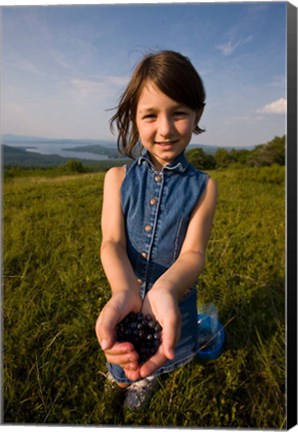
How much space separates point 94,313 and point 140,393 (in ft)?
0.99

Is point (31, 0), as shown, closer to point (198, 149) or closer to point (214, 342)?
point (198, 149)

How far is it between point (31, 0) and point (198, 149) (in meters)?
0.64

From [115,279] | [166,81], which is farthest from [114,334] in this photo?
[166,81]

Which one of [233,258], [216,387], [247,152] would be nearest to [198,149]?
[247,152]

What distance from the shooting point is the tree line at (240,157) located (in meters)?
1.23

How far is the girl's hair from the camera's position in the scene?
0.94 meters

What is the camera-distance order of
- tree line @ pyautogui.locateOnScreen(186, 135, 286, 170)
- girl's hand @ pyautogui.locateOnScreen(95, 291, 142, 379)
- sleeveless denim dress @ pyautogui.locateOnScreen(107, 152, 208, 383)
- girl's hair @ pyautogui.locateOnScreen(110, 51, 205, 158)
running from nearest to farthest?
1. girl's hand @ pyautogui.locateOnScreen(95, 291, 142, 379)
2. girl's hair @ pyautogui.locateOnScreen(110, 51, 205, 158)
3. sleeveless denim dress @ pyautogui.locateOnScreen(107, 152, 208, 383)
4. tree line @ pyautogui.locateOnScreen(186, 135, 286, 170)

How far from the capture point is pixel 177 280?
37.3 inches

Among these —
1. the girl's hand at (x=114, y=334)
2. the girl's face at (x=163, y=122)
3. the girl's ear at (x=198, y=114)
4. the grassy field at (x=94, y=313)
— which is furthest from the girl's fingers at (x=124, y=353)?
the girl's ear at (x=198, y=114)

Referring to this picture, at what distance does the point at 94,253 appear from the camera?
1.54 meters

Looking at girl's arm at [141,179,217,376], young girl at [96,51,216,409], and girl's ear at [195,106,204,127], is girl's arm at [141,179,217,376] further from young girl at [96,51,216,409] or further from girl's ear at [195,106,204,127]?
girl's ear at [195,106,204,127]

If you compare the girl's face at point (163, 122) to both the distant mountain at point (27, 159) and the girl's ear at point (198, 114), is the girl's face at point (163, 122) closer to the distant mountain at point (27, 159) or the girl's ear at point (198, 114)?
the girl's ear at point (198, 114)

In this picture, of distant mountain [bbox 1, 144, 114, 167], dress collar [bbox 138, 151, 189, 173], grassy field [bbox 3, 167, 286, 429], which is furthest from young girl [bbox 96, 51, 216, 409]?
distant mountain [bbox 1, 144, 114, 167]

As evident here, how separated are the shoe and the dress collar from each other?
2.03 feet
